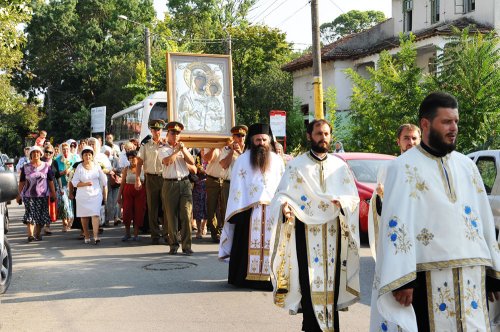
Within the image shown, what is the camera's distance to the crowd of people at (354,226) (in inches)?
173

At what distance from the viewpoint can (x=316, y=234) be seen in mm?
6531

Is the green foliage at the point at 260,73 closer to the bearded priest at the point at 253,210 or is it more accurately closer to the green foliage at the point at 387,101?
the green foliage at the point at 387,101

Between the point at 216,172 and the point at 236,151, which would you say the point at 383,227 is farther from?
the point at 216,172

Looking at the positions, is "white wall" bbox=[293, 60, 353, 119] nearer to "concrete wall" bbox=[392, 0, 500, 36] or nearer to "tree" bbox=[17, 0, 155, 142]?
"concrete wall" bbox=[392, 0, 500, 36]

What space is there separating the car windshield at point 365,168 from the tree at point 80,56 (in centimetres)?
4103

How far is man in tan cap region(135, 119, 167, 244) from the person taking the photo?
1274 centimetres

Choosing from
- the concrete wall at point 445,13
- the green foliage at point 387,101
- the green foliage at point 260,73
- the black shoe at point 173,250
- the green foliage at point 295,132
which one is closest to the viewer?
the black shoe at point 173,250

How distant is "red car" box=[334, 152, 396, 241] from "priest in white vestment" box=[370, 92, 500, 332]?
7.96m

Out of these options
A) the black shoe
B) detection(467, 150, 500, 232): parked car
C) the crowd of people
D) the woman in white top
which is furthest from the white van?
detection(467, 150, 500, 232): parked car

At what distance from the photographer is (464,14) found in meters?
33.0

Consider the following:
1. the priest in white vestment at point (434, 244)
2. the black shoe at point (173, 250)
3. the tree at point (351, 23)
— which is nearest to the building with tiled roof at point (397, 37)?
the black shoe at point (173, 250)

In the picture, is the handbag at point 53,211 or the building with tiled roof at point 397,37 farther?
the building with tiled roof at point 397,37

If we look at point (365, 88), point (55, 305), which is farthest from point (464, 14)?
point (55, 305)

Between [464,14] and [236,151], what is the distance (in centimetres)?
2449
